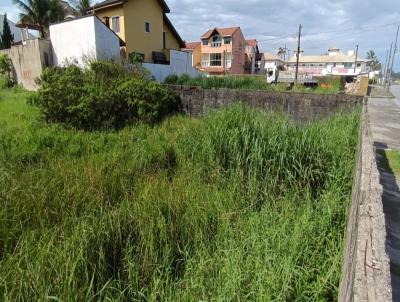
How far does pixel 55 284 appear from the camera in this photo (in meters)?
2.34

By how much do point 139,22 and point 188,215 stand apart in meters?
21.5

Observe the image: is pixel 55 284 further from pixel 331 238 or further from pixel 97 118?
pixel 97 118

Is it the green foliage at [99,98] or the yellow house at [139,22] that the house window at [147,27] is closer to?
the yellow house at [139,22]

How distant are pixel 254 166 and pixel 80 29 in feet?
51.1

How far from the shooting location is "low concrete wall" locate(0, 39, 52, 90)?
53.5 ft

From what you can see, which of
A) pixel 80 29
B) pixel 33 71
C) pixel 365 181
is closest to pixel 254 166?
pixel 365 181

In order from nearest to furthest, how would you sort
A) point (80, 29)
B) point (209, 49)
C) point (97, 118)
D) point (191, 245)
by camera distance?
point (191, 245) → point (97, 118) → point (80, 29) → point (209, 49)

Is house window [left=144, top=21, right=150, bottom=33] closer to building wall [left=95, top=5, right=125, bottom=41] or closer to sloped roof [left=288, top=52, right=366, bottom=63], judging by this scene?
building wall [left=95, top=5, right=125, bottom=41]

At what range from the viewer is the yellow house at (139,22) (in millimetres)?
20188

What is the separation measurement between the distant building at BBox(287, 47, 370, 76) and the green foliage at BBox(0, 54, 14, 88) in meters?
63.9

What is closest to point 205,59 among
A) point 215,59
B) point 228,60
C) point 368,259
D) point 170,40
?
point 215,59

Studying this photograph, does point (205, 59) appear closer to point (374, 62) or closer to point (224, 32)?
point (224, 32)

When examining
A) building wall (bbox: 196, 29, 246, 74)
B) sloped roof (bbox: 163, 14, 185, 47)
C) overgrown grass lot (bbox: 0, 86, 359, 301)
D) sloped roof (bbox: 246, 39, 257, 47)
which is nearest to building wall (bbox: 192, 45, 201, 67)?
building wall (bbox: 196, 29, 246, 74)

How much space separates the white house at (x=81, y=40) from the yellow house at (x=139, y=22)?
108 inches
